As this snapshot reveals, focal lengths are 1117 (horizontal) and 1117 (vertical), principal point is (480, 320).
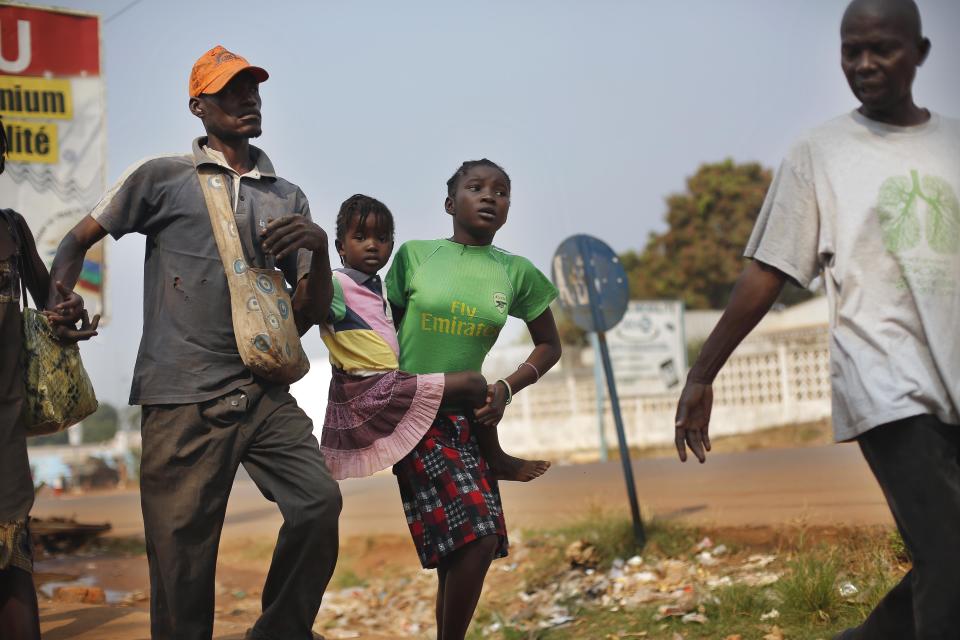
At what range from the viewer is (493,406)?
14.1ft

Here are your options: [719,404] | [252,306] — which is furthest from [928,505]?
[719,404]

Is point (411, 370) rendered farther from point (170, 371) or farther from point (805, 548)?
point (805, 548)

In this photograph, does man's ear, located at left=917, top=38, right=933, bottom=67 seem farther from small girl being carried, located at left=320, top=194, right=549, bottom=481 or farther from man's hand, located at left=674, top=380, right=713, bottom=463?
small girl being carried, located at left=320, top=194, right=549, bottom=481

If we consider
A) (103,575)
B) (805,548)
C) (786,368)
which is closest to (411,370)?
(805,548)

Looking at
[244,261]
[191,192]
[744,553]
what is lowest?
[744,553]

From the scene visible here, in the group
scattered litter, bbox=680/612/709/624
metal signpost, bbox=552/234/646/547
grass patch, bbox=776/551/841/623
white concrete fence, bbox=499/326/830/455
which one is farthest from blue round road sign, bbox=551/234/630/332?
white concrete fence, bbox=499/326/830/455

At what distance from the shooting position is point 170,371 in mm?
3875

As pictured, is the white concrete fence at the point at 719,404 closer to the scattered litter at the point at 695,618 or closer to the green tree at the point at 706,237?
the green tree at the point at 706,237

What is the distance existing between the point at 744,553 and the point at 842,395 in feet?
15.6

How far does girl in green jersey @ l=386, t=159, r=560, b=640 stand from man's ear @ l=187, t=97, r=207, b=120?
941 millimetres

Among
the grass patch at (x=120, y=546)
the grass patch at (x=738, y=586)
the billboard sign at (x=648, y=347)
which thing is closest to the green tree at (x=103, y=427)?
the billboard sign at (x=648, y=347)

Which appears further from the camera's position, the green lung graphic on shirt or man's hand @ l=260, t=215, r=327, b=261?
man's hand @ l=260, t=215, r=327, b=261

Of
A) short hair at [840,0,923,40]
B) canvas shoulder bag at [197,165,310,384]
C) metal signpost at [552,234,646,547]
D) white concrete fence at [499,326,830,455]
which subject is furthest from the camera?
white concrete fence at [499,326,830,455]

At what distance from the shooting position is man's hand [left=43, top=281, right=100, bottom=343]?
3953 millimetres
